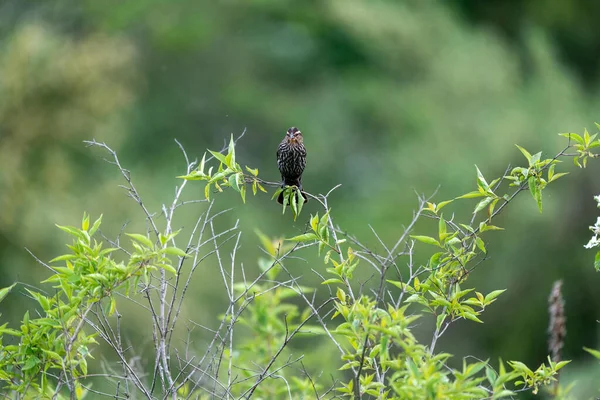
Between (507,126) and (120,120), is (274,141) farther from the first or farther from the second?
(507,126)

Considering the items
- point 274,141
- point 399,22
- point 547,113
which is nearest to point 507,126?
point 547,113

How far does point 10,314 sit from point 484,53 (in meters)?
9.65

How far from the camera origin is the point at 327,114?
62.0 ft

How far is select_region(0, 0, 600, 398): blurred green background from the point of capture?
11117mm

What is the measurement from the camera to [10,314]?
1021 centimetres

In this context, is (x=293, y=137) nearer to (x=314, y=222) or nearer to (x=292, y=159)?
(x=292, y=159)

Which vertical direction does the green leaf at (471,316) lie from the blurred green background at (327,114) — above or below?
above

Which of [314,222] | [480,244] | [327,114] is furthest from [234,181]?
[327,114]

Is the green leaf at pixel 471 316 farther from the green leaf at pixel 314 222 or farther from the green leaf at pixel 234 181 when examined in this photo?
the green leaf at pixel 234 181

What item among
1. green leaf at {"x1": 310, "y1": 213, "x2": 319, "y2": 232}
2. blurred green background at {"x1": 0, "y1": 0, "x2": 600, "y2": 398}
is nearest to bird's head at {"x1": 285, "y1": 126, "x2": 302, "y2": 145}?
green leaf at {"x1": 310, "y1": 213, "x2": 319, "y2": 232}

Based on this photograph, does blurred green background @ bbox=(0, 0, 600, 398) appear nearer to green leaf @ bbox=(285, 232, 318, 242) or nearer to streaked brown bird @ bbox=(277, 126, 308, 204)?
streaked brown bird @ bbox=(277, 126, 308, 204)

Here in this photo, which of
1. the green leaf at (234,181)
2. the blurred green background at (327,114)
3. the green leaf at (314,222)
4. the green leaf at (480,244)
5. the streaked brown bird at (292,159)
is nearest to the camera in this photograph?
the green leaf at (480,244)

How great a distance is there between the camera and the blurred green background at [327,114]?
11117 mm

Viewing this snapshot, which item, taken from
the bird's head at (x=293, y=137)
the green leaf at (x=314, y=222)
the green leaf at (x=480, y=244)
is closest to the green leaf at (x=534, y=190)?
the green leaf at (x=480, y=244)
